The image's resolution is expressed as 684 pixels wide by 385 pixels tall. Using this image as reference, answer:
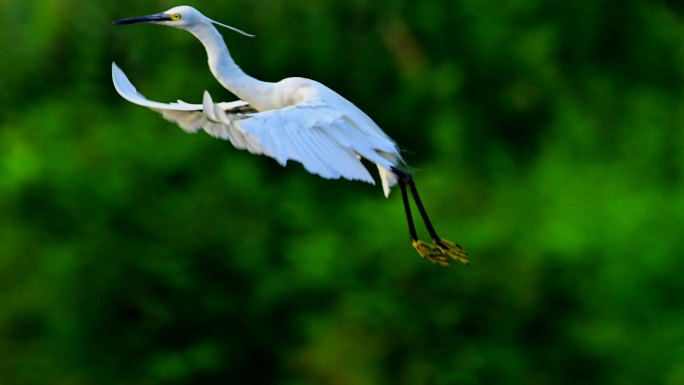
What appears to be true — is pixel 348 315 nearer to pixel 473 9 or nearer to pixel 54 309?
pixel 54 309

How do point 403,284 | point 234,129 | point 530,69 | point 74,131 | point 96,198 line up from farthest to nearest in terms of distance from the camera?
point 530,69 → point 74,131 → point 96,198 → point 403,284 → point 234,129

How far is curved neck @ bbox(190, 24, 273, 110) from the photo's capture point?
457 centimetres

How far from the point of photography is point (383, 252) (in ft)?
27.3

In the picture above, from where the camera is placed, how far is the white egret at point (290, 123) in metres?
4.01

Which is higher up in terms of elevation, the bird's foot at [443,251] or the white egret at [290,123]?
the white egret at [290,123]

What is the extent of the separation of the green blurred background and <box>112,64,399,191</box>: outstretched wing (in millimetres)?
3497

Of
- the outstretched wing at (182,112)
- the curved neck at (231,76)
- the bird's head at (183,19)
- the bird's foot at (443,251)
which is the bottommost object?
the bird's foot at (443,251)

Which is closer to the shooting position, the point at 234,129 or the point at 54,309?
the point at 234,129

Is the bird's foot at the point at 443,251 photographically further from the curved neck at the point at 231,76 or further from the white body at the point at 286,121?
the curved neck at the point at 231,76

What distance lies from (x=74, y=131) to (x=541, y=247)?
2.92 m

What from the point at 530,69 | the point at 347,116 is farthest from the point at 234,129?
the point at 530,69

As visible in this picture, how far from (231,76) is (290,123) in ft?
1.82

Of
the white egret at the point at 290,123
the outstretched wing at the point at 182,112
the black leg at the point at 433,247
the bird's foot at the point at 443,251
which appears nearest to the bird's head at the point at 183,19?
the white egret at the point at 290,123

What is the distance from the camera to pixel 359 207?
9016 mm
